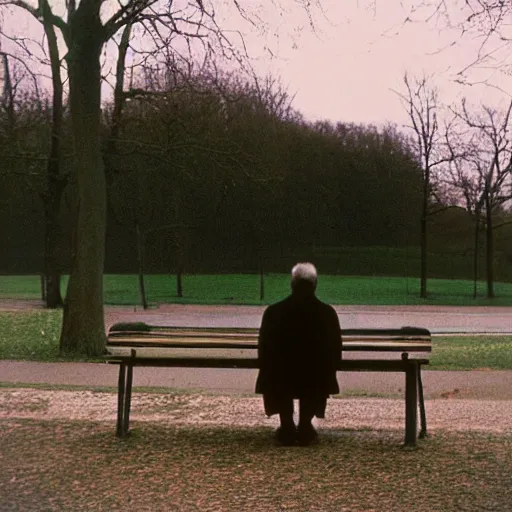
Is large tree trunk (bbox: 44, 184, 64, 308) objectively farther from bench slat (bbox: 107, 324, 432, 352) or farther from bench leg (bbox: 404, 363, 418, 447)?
bench leg (bbox: 404, 363, 418, 447)

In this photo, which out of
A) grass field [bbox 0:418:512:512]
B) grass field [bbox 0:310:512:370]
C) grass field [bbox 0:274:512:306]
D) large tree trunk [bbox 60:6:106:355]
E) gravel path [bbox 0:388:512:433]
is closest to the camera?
grass field [bbox 0:418:512:512]

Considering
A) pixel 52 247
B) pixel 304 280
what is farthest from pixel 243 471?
pixel 52 247

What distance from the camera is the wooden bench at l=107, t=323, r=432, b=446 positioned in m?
6.76

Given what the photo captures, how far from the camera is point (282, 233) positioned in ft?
215

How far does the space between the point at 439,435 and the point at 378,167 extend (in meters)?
71.7

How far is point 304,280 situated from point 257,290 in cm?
3884

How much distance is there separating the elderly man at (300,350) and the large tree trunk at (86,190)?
325 inches

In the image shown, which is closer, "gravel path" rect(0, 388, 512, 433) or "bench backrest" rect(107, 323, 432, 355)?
"bench backrest" rect(107, 323, 432, 355)

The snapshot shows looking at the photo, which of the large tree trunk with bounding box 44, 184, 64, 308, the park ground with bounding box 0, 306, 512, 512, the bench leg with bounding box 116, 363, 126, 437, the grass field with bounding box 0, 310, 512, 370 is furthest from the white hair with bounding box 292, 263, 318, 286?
the large tree trunk with bounding box 44, 184, 64, 308

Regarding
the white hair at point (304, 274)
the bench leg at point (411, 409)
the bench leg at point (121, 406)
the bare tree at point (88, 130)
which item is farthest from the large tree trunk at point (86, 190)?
the bench leg at point (411, 409)

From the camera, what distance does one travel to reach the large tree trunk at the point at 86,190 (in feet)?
45.8

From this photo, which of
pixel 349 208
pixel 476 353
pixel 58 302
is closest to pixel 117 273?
pixel 349 208

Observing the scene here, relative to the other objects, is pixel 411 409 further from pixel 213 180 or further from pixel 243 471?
pixel 213 180

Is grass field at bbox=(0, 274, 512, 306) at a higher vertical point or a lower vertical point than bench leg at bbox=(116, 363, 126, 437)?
higher
